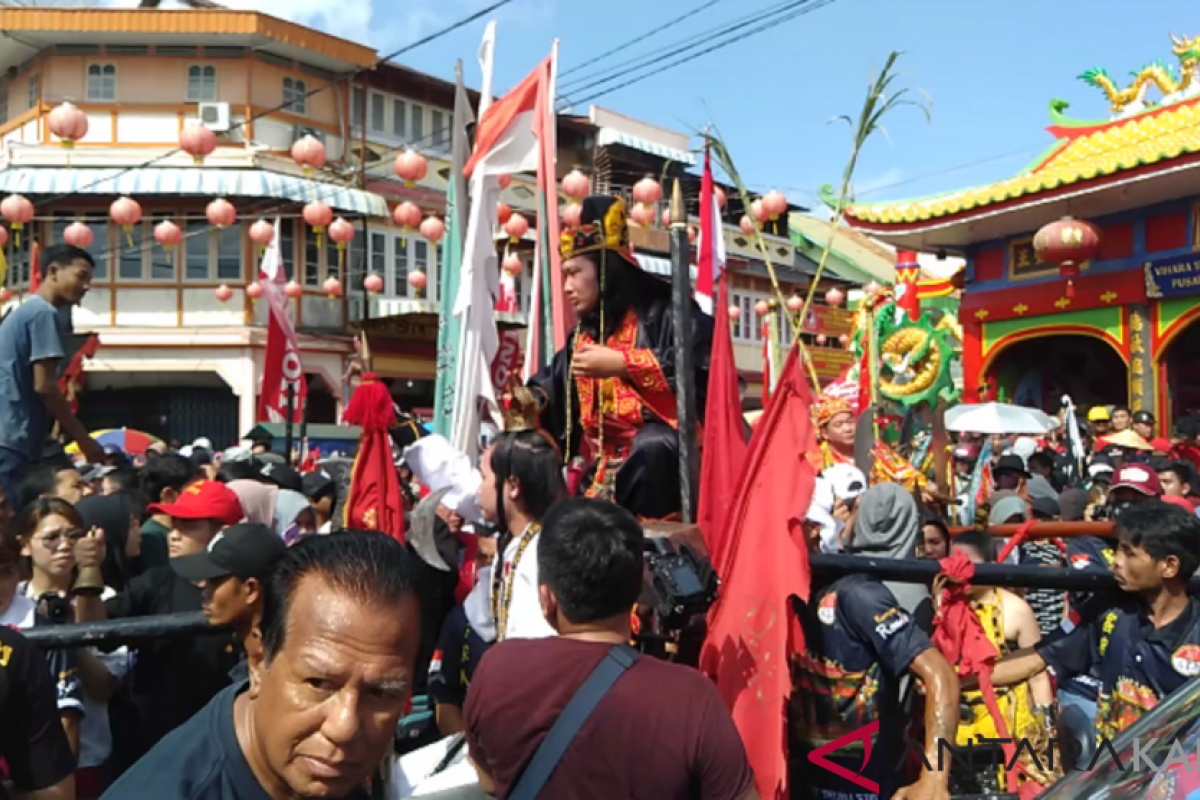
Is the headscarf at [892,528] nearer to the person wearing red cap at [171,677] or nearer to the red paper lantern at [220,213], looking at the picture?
the person wearing red cap at [171,677]

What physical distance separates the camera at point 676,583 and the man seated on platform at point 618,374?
0.62 metres

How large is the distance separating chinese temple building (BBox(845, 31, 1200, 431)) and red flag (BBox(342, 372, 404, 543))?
10.8 m

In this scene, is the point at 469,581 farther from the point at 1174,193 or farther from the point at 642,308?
the point at 1174,193

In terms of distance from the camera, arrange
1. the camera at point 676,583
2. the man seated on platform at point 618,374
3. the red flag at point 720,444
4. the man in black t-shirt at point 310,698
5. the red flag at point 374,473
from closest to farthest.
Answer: the man in black t-shirt at point 310,698 → the camera at point 676,583 → the red flag at point 720,444 → the man seated on platform at point 618,374 → the red flag at point 374,473

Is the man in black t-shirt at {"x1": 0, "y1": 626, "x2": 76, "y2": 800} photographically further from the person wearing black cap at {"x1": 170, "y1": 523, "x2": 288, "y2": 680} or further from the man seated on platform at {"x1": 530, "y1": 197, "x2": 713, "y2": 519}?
the man seated on platform at {"x1": 530, "y1": 197, "x2": 713, "y2": 519}

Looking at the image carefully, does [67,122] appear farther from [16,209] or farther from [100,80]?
[100,80]

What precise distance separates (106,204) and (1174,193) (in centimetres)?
1856

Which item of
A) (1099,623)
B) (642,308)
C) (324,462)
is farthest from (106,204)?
(1099,623)

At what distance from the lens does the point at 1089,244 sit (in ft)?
46.0

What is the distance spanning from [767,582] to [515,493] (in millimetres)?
782

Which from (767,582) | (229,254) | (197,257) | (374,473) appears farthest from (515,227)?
(767,582)

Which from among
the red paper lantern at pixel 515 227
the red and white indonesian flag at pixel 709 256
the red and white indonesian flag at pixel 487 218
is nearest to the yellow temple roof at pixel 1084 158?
the red paper lantern at pixel 515 227

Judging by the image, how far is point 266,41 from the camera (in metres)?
21.1

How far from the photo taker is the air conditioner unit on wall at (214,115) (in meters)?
20.8
